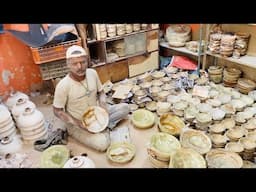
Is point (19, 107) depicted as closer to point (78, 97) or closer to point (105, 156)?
point (78, 97)

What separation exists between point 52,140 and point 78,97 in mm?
495

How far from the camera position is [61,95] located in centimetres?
219

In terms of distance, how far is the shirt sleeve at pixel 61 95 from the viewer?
2.17 m

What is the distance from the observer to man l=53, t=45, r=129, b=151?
6.93 feet

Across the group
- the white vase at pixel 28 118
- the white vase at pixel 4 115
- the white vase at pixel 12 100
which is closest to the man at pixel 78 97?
the white vase at pixel 28 118

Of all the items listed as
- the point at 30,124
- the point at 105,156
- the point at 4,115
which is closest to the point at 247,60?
the point at 105,156

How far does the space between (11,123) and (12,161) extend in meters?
0.41

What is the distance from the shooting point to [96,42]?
3152 millimetres

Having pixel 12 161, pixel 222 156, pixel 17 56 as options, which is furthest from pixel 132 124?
pixel 17 56

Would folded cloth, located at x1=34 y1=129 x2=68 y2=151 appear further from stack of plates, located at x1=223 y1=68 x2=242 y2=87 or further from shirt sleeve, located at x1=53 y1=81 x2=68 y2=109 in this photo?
stack of plates, located at x1=223 y1=68 x2=242 y2=87
